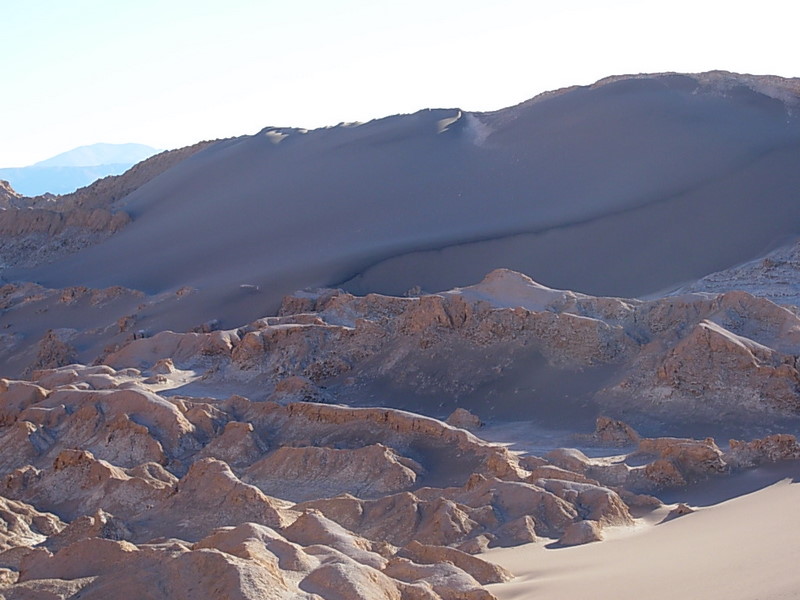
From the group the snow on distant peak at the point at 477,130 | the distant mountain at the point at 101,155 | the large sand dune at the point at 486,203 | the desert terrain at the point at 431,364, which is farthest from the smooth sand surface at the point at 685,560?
the distant mountain at the point at 101,155

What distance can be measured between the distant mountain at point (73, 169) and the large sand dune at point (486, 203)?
49.1 meters

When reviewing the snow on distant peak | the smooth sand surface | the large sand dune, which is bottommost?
the smooth sand surface

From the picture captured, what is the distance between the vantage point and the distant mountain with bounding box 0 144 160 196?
8769 centimetres

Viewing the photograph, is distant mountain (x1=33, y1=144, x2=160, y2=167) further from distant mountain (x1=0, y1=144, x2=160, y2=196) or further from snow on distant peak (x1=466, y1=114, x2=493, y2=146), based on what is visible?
snow on distant peak (x1=466, y1=114, x2=493, y2=146)

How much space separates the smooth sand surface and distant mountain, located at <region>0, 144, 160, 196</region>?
74.6 m

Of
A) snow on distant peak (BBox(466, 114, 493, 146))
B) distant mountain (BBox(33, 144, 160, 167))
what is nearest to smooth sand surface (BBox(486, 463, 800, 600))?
snow on distant peak (BBox(466, 114, 493, 146))

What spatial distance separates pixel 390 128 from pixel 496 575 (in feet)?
92.8

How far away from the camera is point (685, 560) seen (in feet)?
22.5

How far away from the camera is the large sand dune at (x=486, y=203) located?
2336 cm

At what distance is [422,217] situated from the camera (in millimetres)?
26891

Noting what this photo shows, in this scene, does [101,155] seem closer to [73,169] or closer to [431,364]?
[73,169]

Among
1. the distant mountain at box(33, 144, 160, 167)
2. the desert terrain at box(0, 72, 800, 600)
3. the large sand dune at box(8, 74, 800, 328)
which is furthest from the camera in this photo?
the distant mountain at box(33, 144, 160, 167)

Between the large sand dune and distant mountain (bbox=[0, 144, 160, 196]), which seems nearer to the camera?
the large sand dune

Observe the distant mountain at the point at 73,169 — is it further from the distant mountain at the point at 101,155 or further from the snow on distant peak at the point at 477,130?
the snow on distant peak at the point at 477,130
